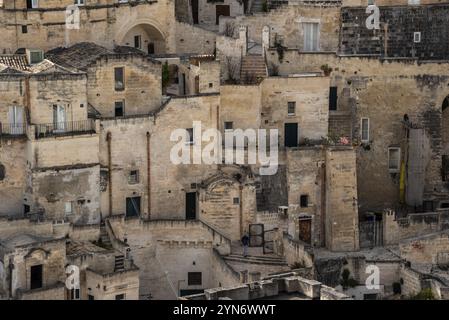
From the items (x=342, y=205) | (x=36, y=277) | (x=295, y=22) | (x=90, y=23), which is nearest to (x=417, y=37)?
(x=295, y=22)

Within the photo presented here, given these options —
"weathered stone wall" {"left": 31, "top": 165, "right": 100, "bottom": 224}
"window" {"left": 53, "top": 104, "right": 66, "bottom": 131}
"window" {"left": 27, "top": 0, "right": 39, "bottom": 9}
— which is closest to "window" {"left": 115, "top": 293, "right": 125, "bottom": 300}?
"weathered stone wall" {"left": 31, "top": 165, "right": 100, "bottom": 224}

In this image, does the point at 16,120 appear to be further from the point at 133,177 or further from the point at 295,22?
the point at 295,22

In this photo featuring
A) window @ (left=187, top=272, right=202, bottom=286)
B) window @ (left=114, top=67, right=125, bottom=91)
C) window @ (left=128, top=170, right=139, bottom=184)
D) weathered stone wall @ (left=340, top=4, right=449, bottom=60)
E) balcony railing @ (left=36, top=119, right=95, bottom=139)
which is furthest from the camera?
weathered stone wall @ (left=340, top=4, right=449, bottom=60)

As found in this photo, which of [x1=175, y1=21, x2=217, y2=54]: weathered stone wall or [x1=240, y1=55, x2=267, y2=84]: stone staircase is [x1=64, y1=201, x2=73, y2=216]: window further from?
[x1=175, y1=21, x2=217, y2=54]: weathered stone wall

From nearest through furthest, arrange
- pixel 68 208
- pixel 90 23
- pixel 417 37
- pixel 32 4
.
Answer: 1. pixel 68 208
2. pixel 32 4
3. pixel 90 23
4. pixel 417 37

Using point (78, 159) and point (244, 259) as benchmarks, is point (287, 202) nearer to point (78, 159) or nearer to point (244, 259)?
point (244, 259)

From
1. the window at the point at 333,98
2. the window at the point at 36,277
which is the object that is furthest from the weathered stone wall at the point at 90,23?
the window at the point at 36,277

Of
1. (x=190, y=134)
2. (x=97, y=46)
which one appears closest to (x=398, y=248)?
(x=190, y=134)
